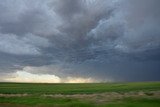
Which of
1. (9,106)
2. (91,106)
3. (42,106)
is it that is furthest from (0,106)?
(91,106)

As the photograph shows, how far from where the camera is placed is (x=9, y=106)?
5872cm

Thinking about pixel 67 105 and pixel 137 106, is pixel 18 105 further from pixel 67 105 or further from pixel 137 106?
pixel 137 106

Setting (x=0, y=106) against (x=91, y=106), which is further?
(x=0, y=106)

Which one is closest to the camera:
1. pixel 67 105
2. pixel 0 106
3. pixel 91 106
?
pixel 91 106

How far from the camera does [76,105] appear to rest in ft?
157

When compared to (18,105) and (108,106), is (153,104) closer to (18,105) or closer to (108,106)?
(108,106)

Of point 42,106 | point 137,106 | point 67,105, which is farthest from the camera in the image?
point 42,106

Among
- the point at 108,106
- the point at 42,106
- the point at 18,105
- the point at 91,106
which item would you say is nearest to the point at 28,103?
the point at 18,105

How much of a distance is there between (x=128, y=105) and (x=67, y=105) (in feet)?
38.2

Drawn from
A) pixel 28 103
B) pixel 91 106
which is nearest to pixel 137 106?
pixel 91 106

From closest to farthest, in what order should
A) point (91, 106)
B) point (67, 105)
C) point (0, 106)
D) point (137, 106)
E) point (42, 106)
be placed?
1. point (137, 106)
2. point (91, 106)
3. point (67, 105)
4. point (42, 106)
5. point (0, 106)

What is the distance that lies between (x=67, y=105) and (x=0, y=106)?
1599 centimetres

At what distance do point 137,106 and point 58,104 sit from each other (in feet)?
53.1

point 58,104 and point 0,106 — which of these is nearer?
point 58,104
